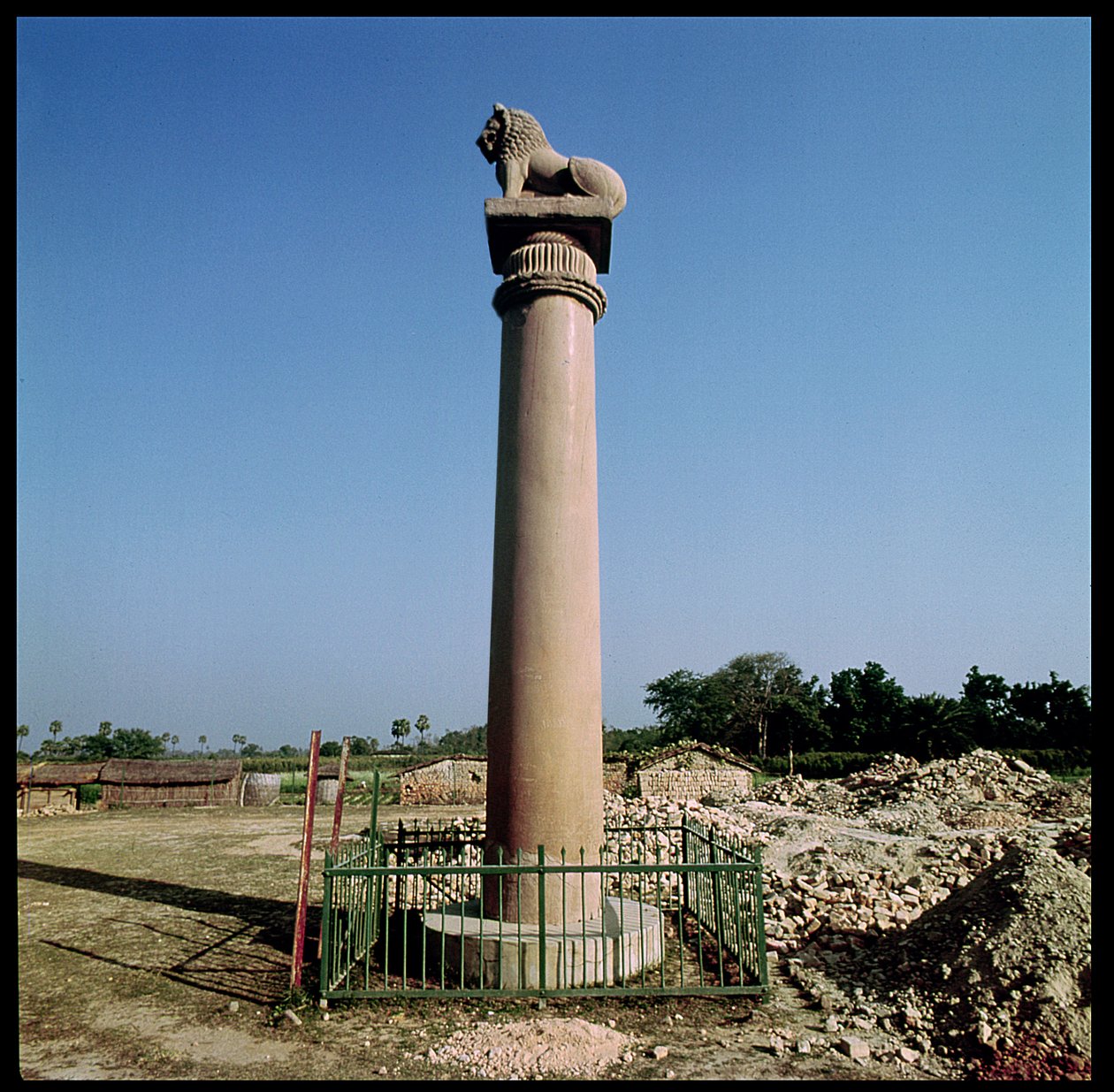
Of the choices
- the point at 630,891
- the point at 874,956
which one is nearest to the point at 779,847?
the point at 630,891

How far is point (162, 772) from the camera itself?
29094 millimetres

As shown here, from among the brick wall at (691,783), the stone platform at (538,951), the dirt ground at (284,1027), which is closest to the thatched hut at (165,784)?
the brick wall at (691,783)

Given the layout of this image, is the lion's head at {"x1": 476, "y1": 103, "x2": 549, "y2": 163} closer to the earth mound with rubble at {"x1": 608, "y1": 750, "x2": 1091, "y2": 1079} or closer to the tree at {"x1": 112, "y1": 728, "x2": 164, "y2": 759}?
the earth mound with rubble at {"x1": 608, "y1": 750, "x2": 1091, "y2": 1079}

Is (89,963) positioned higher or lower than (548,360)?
lower

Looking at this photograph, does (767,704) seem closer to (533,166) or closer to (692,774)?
(692,774)

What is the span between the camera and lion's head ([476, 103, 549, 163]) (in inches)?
334

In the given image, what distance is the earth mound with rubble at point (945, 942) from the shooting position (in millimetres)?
5383

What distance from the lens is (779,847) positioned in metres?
12.4

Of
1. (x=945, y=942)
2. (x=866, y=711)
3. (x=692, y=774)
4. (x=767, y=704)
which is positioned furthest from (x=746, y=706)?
(x=945, y=942)

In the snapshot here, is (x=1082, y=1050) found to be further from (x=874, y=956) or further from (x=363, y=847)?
(x=363, y=847)

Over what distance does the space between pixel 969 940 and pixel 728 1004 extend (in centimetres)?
209

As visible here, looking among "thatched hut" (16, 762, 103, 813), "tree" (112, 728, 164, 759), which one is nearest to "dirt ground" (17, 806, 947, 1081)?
"thatched hut" (16, 762, 103, 813)

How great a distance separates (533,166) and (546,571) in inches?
172

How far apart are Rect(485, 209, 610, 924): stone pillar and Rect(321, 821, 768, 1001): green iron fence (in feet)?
0.36
